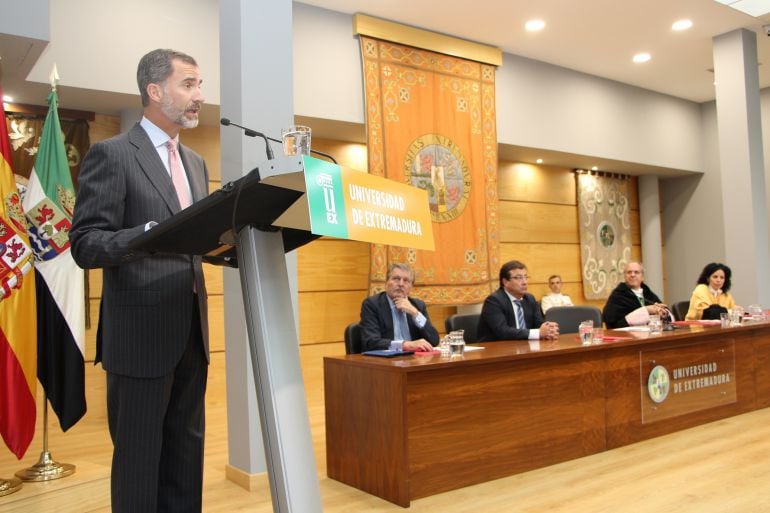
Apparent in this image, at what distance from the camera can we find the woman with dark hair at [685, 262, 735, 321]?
17.1 feet

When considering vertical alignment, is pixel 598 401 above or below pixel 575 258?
below

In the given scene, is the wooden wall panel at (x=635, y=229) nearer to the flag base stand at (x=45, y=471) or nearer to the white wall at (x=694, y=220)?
the white wall at (x=694, y=220)

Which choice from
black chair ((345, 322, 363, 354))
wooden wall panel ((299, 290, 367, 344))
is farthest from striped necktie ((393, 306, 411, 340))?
wooden wall panel ((299, 290, 367, 344))

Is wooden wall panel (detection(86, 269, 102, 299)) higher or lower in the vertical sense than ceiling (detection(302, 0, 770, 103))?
lower

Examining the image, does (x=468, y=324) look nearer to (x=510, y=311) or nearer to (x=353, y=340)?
(x=510, y=311)

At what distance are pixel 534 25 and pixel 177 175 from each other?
509 cm

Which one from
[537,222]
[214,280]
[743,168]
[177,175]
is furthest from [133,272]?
[537,222]

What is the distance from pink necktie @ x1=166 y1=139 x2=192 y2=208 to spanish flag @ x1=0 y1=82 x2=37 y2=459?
6.01ft

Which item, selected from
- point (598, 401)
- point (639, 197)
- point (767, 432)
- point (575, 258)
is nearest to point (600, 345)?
point (598, 401)

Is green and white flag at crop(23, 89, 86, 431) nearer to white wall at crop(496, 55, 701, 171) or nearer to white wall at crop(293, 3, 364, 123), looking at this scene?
white wall at crop(293, 3, 364, 123)

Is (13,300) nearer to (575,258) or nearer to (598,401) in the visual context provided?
(598,401)

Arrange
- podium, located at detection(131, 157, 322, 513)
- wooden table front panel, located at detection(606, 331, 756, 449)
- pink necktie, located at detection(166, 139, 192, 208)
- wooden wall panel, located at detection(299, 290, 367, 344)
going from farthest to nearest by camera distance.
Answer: wooden wall panel, located at detection(299, 290, 367, 344), wooden table front panel, located at detection(606, 331, 756, 449), pink necktie, located at detection(166, 139, 192, 208), podium, located at detection(131, 157, 322, 513)

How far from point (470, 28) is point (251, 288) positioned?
5.33 m

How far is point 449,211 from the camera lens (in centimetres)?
603
